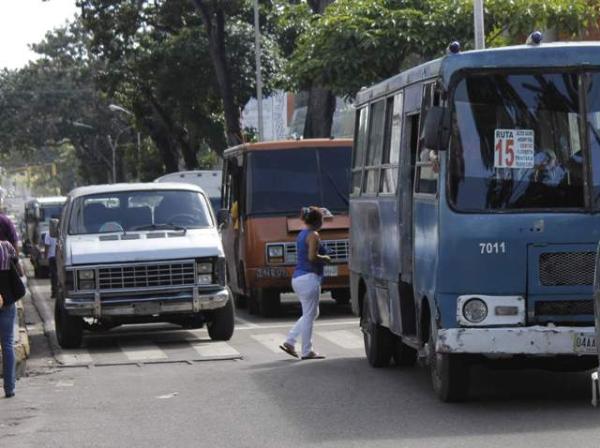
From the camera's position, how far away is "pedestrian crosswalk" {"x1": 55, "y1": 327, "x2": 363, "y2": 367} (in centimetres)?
1777

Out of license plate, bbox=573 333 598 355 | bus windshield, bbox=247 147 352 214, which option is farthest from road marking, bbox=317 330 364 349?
license plate, bbox=573 333 598 355

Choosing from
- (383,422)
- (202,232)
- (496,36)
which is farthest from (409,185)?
(496,36)

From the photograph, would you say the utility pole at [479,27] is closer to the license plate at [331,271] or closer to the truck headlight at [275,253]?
the license plate at [331,271]

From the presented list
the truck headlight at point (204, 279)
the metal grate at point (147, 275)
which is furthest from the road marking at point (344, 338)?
the metal grate at point (147, 275)

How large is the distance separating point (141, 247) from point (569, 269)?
319 inches

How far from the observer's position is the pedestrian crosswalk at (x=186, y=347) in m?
17.8

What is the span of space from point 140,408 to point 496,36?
17.6m

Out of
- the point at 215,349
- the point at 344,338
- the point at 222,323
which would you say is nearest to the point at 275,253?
the point at 222,323

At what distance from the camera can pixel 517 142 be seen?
12.1 m

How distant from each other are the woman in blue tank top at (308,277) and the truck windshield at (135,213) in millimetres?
3380

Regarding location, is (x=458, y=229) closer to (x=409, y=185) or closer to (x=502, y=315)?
(x=502, y=315)

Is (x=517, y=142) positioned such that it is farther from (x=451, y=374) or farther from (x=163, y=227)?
(x=163, y=227)

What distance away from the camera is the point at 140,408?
13172mm

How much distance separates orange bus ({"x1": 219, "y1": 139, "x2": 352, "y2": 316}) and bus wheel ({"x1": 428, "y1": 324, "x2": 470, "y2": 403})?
35.6 ft
